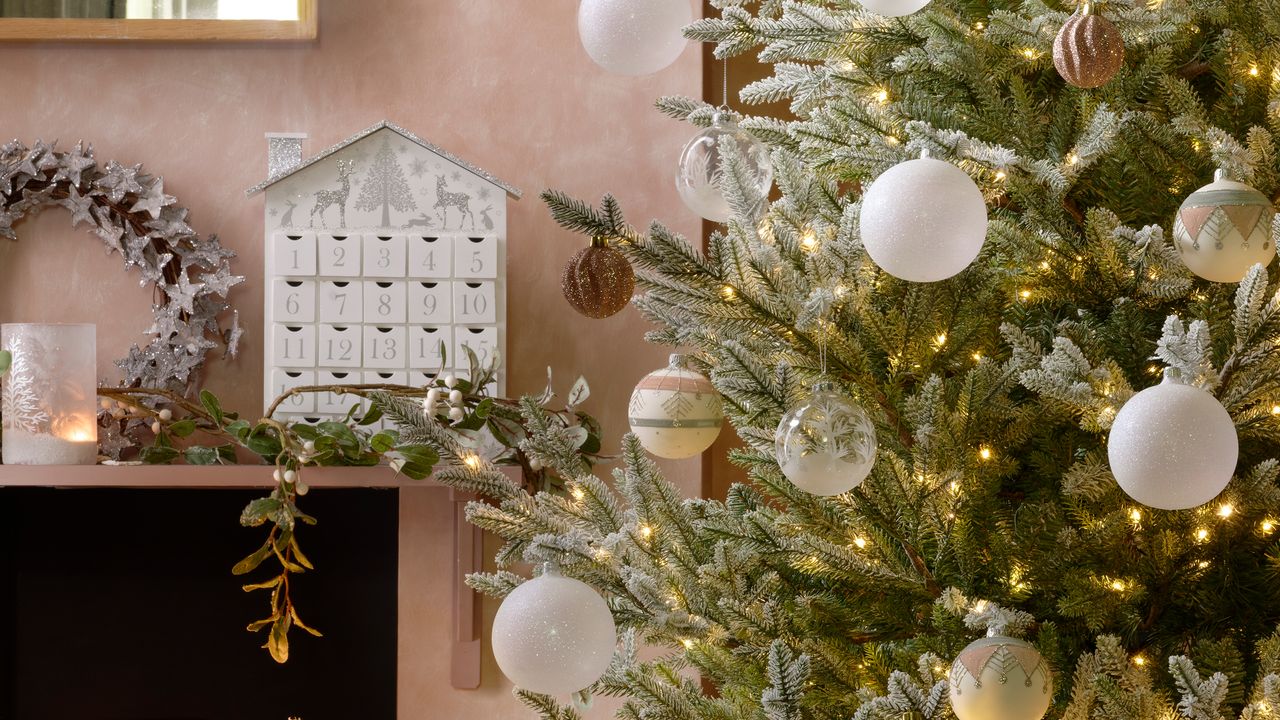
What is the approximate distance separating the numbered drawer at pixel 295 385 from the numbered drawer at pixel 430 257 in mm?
209

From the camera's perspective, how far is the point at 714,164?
1102mm

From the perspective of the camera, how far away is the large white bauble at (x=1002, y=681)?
82 centimetres

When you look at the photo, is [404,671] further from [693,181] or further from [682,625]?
[693,181]

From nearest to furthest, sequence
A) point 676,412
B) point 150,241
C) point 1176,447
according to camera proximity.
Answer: point 1176,447, point 676,412, point 150,241

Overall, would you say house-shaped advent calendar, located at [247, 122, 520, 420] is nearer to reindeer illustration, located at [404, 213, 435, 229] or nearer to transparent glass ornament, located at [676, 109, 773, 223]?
reindeer illustration, located at [404, 213, 435, 229]

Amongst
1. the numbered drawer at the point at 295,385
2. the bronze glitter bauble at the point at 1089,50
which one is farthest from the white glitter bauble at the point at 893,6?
the numbered drawer at the point at 295,385

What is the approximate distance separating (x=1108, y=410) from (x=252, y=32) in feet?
4.53

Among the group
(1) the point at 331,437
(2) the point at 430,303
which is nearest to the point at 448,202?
(2) the point at 430,303

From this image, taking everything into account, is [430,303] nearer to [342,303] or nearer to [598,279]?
[342,303]

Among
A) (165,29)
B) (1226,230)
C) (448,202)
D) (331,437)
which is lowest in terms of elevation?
(331,437)

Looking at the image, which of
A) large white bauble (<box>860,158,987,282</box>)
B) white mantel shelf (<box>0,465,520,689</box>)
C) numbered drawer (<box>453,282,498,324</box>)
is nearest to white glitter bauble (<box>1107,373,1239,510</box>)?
large white bauble (<box>860,158,987,282</box>)

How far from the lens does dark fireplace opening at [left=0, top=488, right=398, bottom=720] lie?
1656 mm

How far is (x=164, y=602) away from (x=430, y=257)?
0.69 m

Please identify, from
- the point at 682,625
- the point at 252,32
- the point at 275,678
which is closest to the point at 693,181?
the point at 682,625
